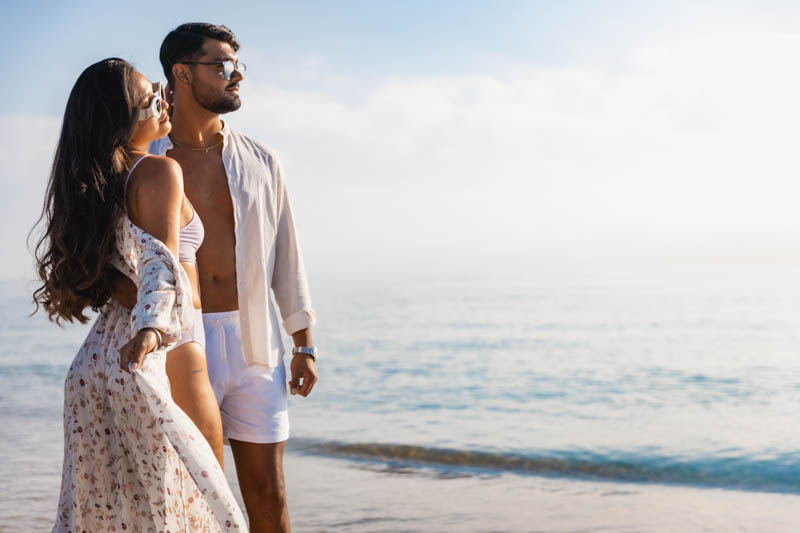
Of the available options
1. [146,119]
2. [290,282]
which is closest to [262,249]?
[290,282]

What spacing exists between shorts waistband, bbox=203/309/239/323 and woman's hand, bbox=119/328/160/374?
866mm

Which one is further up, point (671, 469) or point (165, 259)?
point (165, 259)

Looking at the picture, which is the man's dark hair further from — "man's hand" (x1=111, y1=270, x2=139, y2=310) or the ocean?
the ocean

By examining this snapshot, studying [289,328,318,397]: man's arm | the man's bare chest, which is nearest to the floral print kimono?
the man's bare chest

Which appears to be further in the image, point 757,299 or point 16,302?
point 16,302

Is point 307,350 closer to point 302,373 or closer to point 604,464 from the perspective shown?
point 302,373

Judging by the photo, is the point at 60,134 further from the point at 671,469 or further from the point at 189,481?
the point at 671,469

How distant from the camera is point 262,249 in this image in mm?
3076

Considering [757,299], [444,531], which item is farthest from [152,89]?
[757,299]

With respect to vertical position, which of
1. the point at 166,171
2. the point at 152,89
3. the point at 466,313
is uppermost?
the point at 466,313

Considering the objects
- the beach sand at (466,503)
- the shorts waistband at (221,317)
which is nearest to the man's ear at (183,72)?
the shorts waistband at (221,317)

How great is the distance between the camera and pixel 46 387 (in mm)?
13156

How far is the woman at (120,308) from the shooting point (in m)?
2.20

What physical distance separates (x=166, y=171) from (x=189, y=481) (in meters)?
0.82
